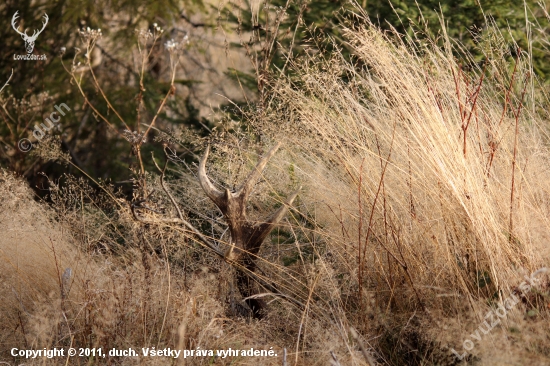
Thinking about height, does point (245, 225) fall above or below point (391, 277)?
above

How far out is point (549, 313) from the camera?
2248 mm

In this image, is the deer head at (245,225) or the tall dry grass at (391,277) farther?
the deer head at (245,225)

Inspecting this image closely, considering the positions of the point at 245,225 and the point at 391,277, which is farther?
the point at 245,225

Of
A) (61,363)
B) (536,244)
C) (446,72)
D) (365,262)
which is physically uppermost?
(446,72)

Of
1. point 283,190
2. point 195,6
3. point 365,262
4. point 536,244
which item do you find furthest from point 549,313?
point 195,6

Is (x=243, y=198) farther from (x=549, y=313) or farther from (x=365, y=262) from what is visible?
(x=549, y=313)

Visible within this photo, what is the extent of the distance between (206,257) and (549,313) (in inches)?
71.7

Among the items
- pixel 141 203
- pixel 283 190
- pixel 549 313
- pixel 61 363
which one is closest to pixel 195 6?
pixel 283 190

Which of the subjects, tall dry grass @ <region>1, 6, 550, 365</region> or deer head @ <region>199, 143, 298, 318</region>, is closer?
tall dry grass @ <region>1, 6, 550, 365</region>

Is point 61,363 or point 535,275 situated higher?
point 535,275

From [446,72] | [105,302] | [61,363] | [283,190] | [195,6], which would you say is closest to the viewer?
[61,363]

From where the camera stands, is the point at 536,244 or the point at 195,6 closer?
the point at 536,244

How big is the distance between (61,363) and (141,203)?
0.78 meters

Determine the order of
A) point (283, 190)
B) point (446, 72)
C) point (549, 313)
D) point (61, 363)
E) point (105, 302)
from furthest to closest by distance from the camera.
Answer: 1. point (283, 190)
2. point (446, 72)
3. point (105, 302)
4. point (61, 363)
5. point (549, 313)
